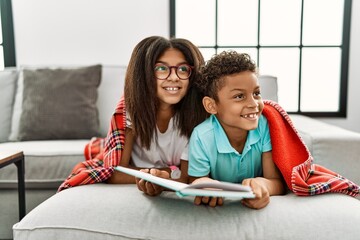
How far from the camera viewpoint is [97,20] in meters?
2.72

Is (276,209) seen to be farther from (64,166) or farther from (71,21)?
(71,21)

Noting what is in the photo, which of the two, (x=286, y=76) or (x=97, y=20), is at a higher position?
(x=97, y=20)

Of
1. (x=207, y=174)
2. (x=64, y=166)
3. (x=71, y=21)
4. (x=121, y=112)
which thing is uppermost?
(x=71, y=21)

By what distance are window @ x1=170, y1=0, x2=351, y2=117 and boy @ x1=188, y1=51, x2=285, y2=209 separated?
1.55 meters

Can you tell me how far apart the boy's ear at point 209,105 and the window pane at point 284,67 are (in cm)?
161

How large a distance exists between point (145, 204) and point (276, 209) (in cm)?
37

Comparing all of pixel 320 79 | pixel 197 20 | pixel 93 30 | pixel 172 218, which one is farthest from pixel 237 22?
pixel 172 218

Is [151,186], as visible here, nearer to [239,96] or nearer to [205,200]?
[205,200]

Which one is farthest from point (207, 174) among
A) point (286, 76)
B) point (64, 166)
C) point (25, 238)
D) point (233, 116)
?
point (286, 76)

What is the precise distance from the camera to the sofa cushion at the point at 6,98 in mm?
2234

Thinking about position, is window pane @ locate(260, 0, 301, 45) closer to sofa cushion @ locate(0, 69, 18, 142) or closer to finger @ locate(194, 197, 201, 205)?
sofa cushion @ locate(0, 69, 18, 142)

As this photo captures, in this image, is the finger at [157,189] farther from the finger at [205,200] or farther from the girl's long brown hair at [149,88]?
the girl's long brown hair at [149,88]

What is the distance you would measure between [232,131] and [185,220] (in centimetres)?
38

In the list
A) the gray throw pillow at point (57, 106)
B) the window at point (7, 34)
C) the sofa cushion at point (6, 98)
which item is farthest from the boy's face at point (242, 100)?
the window at point (7, 34)
